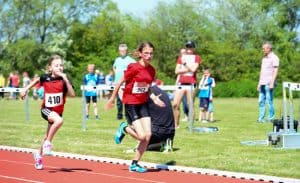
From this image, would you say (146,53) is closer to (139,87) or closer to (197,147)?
(139,87)

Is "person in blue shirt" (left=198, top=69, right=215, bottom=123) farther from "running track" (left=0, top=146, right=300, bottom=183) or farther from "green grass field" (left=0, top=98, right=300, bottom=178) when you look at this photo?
"running track" (left=0, top=146, right=300, bottom=183)

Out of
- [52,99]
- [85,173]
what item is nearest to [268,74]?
[52,99]

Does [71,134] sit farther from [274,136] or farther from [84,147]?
[274,136]

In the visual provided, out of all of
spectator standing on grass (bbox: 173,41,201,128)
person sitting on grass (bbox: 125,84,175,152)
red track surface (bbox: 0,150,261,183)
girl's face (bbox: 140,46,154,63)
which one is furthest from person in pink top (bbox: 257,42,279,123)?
girl's face (bbox: 140,46,154,63)

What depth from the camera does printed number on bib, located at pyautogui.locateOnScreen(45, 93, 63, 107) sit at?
1060 cm

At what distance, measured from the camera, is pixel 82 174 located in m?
9.83

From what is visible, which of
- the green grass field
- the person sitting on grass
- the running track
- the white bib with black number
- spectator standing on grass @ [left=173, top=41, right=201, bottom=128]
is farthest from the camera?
the white bib with black number

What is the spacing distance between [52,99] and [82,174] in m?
1.44

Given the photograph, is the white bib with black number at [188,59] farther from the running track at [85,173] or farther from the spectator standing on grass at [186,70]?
the running track at [85,173]

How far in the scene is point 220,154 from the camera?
11648mm

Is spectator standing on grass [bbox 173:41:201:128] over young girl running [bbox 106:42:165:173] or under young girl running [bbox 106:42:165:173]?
over

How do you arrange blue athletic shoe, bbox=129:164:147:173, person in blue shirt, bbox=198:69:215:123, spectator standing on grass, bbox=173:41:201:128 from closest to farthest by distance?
1. blue athletic shoe, bbox=129:164:147:173
2. spectator standing on grass, bbox=173:41:201:128
3. person in blue shirt, bbox=198:69:215:123

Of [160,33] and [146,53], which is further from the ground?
[160,33]

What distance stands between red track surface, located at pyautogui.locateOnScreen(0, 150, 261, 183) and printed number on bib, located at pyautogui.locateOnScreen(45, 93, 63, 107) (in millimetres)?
981
